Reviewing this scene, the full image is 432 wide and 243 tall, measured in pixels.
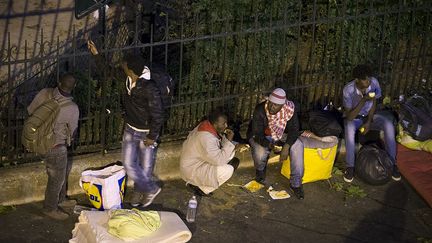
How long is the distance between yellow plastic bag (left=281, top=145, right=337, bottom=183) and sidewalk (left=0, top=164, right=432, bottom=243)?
9cm

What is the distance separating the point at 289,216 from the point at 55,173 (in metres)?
2.62

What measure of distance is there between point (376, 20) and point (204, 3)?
2544mm

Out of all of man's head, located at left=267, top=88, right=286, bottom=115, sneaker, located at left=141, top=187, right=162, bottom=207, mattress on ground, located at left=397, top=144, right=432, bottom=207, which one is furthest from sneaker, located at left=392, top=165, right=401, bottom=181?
sneaker, located at left=141, top=187, right=162, bottom=207

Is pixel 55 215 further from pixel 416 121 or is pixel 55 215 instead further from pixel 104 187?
pixel 416 121

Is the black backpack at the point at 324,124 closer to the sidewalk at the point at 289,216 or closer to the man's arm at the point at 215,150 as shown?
the sidewalk at the point at 289,216

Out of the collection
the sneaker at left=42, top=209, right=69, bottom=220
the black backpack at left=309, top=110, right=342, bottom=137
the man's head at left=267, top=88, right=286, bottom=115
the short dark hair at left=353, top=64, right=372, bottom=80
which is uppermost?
the short dark hair at left=353, top=64, right=372, bottom=80

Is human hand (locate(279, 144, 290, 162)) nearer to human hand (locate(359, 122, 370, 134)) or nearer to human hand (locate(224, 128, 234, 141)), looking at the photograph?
human hand (locate(224, 128, 234, 141))

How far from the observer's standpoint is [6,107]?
8781mm

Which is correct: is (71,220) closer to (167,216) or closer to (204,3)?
(167,216)

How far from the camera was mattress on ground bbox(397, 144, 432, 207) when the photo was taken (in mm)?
9867

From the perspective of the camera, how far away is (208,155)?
30.1 ft

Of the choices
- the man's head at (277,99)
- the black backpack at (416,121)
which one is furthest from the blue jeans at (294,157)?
the black backpack at (416,121)

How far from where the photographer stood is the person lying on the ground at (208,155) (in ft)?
29.8

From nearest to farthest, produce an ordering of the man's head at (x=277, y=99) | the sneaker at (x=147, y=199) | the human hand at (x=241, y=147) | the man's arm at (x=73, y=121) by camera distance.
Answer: the man's arm at (x=73, y=121) < the sneaker at (x=147, y=199) < the man's head at (x=277, y=99) < the human hand at (x=241, y=147)
